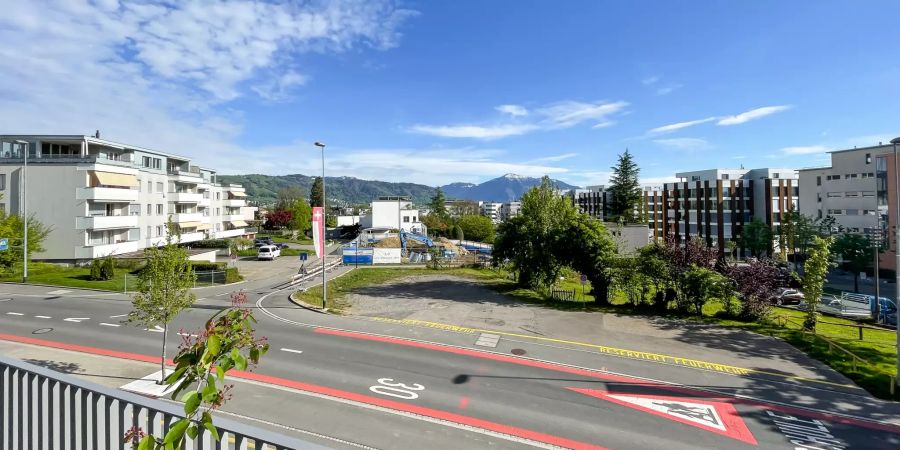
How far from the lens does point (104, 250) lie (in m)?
41.4

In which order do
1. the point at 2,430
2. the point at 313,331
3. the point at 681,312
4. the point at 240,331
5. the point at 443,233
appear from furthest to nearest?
1. the point at 443,233
2. the point at 681,312
3. the point at 313,331
4. the point at 2,430
5. the point at 240,331

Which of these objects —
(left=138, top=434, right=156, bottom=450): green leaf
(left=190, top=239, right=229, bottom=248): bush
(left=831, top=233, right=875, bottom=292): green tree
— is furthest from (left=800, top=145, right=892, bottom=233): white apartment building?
(left=190, top=239, right=229, bottom=248): bush

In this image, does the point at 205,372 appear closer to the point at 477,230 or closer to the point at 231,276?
the point at 231,276

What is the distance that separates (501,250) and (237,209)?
5661cm

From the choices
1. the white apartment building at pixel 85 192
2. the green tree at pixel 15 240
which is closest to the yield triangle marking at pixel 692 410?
the white apartment building at pixel 85 192

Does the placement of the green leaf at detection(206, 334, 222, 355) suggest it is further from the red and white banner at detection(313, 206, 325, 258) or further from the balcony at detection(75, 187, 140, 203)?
the balcony at detection(75, 187, 140, 203)

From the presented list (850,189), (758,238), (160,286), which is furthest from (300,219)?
(850,189)

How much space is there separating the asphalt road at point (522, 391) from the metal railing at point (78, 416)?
8.55 m

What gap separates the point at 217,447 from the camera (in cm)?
280

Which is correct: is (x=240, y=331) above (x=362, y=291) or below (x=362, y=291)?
above

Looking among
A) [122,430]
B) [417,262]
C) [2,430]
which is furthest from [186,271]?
[417,262]

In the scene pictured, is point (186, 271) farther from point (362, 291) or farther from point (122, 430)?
point (362, 291)

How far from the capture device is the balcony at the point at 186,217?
53075 millimetres

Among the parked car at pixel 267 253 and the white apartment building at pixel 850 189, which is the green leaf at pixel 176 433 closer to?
the parked car at pixel 267 253
